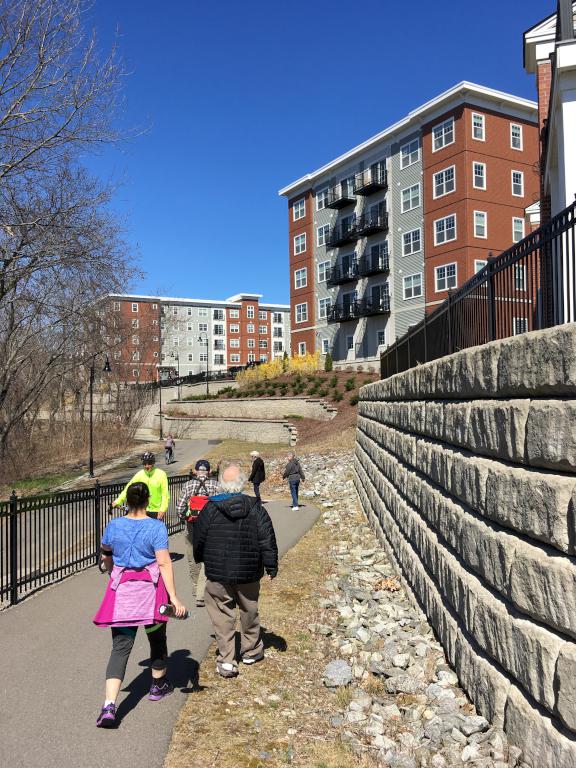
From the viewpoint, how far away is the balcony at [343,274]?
46.8m

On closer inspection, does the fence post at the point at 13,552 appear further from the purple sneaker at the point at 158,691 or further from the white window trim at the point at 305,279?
the white window trim at the point at 305,279

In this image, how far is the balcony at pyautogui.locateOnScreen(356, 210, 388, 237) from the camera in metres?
44.0

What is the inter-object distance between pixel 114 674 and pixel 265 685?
1416 millimetres

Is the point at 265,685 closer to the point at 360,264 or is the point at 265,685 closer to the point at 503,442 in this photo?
the point at 503,442

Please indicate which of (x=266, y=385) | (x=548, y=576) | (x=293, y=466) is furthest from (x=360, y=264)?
(x=548, y=576)

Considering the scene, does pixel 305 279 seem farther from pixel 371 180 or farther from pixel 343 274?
pixel 371 180

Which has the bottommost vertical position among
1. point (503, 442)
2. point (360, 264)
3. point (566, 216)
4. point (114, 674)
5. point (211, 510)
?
point (114, 674)

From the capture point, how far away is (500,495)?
3.93 metres

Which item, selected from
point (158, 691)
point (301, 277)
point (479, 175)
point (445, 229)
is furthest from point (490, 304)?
point (301, 277)

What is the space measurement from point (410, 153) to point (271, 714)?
41.3 meters

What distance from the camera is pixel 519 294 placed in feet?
15.3

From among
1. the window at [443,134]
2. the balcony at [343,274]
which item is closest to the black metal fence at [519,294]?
the window at [443,134]

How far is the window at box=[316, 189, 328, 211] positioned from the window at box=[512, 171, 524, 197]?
608 inches

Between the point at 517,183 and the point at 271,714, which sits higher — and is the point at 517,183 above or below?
above
